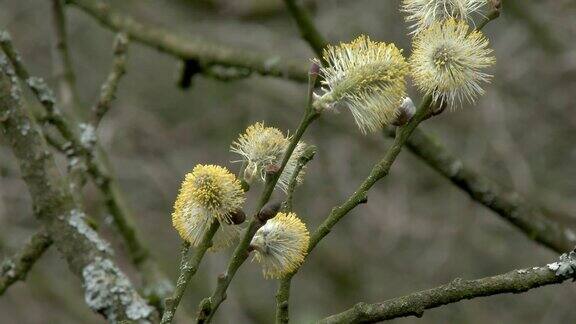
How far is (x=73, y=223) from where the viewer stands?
7.02ft

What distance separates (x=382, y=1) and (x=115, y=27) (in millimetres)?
2427

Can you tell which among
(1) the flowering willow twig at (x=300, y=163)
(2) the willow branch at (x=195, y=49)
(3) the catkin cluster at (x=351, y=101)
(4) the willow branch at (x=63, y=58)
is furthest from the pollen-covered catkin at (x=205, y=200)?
(4) the willow branch at (x=63, y=58)

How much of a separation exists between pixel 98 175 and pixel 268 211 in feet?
4.53

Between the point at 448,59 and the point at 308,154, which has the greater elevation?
the point at 448,59

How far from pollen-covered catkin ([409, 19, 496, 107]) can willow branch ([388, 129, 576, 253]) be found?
123cm

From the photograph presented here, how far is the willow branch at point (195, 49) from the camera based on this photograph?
3.14 meters

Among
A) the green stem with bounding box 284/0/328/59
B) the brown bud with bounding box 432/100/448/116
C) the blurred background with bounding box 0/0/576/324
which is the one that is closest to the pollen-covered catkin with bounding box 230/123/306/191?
the brown bud with bounding box 432/100/448/116

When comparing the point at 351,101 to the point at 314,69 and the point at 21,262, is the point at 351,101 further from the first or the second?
the point at 21,262

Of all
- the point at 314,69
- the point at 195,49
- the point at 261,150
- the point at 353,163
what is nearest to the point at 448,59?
the point at 314,69

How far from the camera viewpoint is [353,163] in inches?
217

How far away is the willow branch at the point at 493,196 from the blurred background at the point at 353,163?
184cm

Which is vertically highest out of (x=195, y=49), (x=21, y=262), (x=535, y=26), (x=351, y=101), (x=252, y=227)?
(x=535, y=26)

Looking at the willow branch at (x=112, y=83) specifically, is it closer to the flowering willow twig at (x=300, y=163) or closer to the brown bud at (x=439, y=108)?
the flowering willow twig at (x=300, y=163)

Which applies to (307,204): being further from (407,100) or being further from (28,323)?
(407,100)
